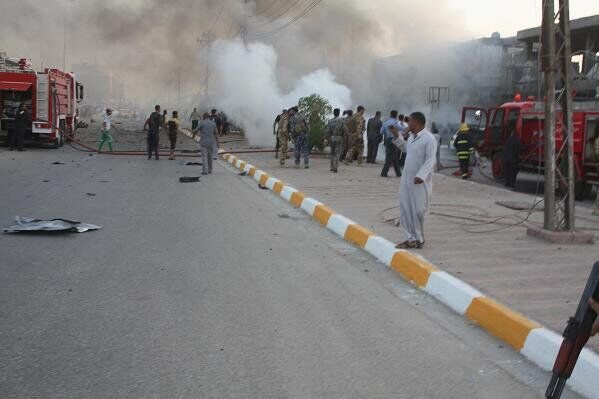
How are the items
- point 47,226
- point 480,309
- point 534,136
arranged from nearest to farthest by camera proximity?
point 480,309, point 47,226, point 534,136

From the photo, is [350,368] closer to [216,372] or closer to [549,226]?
[216,372]

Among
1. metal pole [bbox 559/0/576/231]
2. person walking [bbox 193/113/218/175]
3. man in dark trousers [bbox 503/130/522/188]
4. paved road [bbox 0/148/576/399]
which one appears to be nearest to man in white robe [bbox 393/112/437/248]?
paved road [bbox 0/148/576/399]

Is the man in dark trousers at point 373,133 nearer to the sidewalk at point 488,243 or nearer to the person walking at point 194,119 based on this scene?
the sidewalk at point 488,243

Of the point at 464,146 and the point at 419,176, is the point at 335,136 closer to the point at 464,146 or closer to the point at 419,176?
the point at 464,146

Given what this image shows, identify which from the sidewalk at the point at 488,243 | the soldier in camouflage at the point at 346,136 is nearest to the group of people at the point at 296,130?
the soldier in camouflage at the point at 346,136

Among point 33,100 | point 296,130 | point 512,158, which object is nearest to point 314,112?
point 296,130

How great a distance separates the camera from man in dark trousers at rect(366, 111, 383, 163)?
18.0 meters

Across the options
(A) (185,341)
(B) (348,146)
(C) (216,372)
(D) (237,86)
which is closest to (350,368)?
(C) (216,372)

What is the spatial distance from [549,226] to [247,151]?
16.4 metres

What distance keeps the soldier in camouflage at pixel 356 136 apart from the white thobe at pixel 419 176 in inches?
429

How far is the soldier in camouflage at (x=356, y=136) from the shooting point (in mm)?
17344

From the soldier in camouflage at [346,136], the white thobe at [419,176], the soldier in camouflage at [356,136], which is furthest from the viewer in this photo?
the soldier in camouflage at [356,136]

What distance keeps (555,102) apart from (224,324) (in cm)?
477

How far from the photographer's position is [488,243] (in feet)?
23.2
